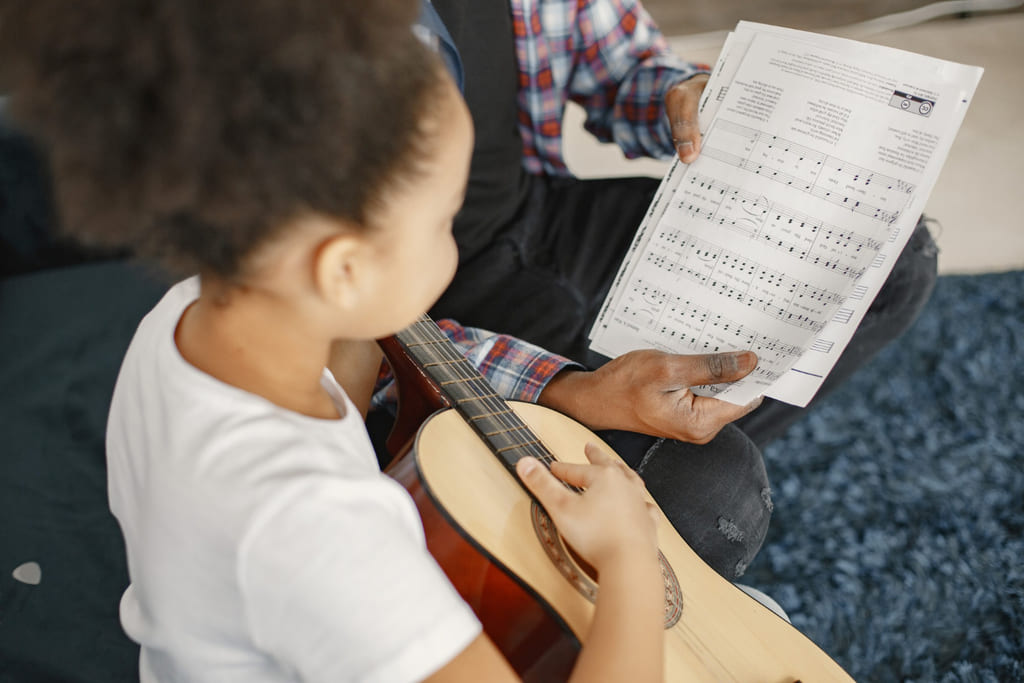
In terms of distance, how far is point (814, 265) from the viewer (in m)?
0.80

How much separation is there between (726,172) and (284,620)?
686 millimetres

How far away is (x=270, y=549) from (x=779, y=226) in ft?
2.13

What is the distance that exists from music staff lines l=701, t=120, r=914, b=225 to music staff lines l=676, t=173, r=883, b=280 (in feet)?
0.09

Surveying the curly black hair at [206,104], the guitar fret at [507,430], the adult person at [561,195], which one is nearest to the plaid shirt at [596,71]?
the adult person at [561,195]

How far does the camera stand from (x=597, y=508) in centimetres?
63

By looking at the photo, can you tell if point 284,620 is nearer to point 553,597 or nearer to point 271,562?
point 271,562

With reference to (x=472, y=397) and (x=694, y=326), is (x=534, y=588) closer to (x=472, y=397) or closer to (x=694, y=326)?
(x=472, y=397)

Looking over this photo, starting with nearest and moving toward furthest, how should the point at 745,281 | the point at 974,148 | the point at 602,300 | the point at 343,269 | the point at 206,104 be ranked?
the point at 206,104, the point at 343,269, the point at 745,281, the point at 602,300, the point at 974,148

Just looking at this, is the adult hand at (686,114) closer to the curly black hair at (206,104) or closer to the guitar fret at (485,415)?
the guitar fret at (485,415)

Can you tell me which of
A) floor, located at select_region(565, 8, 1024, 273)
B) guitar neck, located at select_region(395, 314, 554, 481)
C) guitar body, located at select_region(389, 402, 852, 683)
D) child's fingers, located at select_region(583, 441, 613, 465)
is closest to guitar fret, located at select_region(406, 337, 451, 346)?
guitar neck, located at select_region(395, 314, 554, 481)

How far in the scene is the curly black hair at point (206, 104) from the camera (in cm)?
36

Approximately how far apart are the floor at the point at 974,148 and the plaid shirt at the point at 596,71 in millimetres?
728

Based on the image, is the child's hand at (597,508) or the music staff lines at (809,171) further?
the music staff lines at (809,171)

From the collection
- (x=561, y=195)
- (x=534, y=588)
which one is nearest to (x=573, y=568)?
(x=534, y=588)
